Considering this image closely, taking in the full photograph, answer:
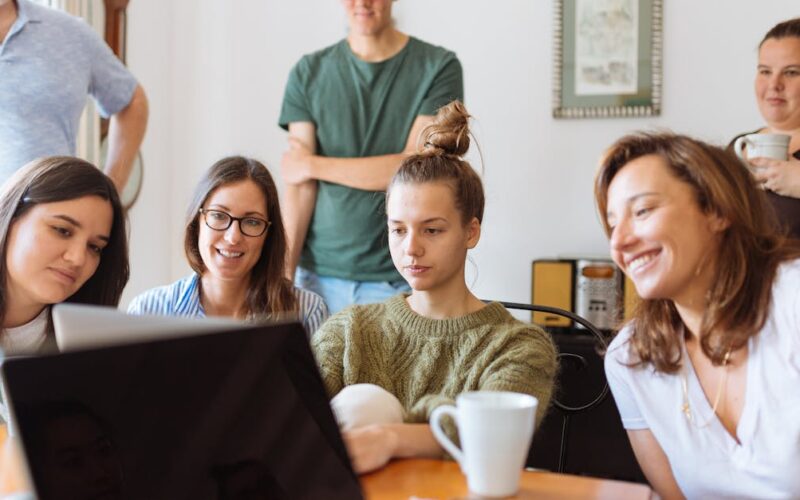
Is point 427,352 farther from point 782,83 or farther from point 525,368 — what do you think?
point 782,83

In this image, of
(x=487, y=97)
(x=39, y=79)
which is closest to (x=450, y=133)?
(x=39, y=79)

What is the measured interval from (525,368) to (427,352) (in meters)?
0.19

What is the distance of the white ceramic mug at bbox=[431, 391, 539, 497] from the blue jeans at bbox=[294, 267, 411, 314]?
1439 millimetres

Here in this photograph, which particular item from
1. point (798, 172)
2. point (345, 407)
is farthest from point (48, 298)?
point (798, 172)

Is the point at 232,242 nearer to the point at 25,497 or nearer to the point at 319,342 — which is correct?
the point at 319,342

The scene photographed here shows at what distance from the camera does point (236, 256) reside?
1.91m

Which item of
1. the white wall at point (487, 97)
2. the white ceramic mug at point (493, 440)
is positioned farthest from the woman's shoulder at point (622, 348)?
the white wall at point (487, 97)

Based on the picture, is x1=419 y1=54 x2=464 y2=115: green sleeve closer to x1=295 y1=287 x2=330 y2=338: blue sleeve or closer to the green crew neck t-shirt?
the green crew neck t-shirt

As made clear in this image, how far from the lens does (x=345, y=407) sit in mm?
1072

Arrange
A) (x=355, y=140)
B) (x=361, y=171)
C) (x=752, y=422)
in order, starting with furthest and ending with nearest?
(x=355, y=140) → (x=361, y=171) → (x=752, y=422)

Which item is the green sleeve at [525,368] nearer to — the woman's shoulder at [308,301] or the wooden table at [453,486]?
the wooden table at [453,486]

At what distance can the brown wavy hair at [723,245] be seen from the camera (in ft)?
4.09

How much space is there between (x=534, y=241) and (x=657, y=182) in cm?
225

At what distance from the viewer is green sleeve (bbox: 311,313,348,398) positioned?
56.4 inches
